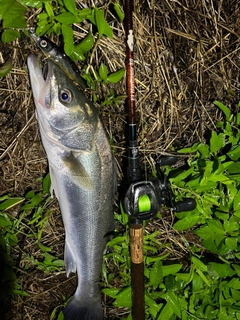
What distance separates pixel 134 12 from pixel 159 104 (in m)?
0.65

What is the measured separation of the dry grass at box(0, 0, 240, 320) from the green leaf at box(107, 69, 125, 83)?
133 mm

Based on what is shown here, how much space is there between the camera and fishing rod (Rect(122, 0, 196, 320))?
6.95 feet

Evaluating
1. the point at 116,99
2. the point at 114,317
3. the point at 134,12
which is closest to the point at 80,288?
the point at 114,317

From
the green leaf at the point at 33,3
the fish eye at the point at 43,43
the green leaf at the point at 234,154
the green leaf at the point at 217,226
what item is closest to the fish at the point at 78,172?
the fish eye at the point at 43,43

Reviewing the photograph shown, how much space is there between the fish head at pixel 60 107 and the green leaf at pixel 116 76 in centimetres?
27

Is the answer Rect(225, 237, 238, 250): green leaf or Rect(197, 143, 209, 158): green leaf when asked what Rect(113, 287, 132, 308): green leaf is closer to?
Rect(225, 237, 238, 250): green leaf

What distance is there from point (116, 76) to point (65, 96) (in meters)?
0.43

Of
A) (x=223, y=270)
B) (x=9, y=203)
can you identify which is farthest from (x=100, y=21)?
(x=223, y=270)

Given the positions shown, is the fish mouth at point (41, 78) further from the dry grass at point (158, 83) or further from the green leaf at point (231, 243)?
the green leaf at point (231, 243)

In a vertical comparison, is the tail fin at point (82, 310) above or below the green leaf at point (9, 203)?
below

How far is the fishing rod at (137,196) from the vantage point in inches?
83.4

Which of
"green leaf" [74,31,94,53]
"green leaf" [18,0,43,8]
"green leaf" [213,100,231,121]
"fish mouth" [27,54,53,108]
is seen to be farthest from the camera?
"green leaf" [213,100,231,121]

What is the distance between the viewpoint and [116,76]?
7.34 ft

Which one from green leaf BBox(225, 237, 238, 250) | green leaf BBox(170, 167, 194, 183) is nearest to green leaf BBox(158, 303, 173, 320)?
green leaf BBox(225, 237, 238, 250)
